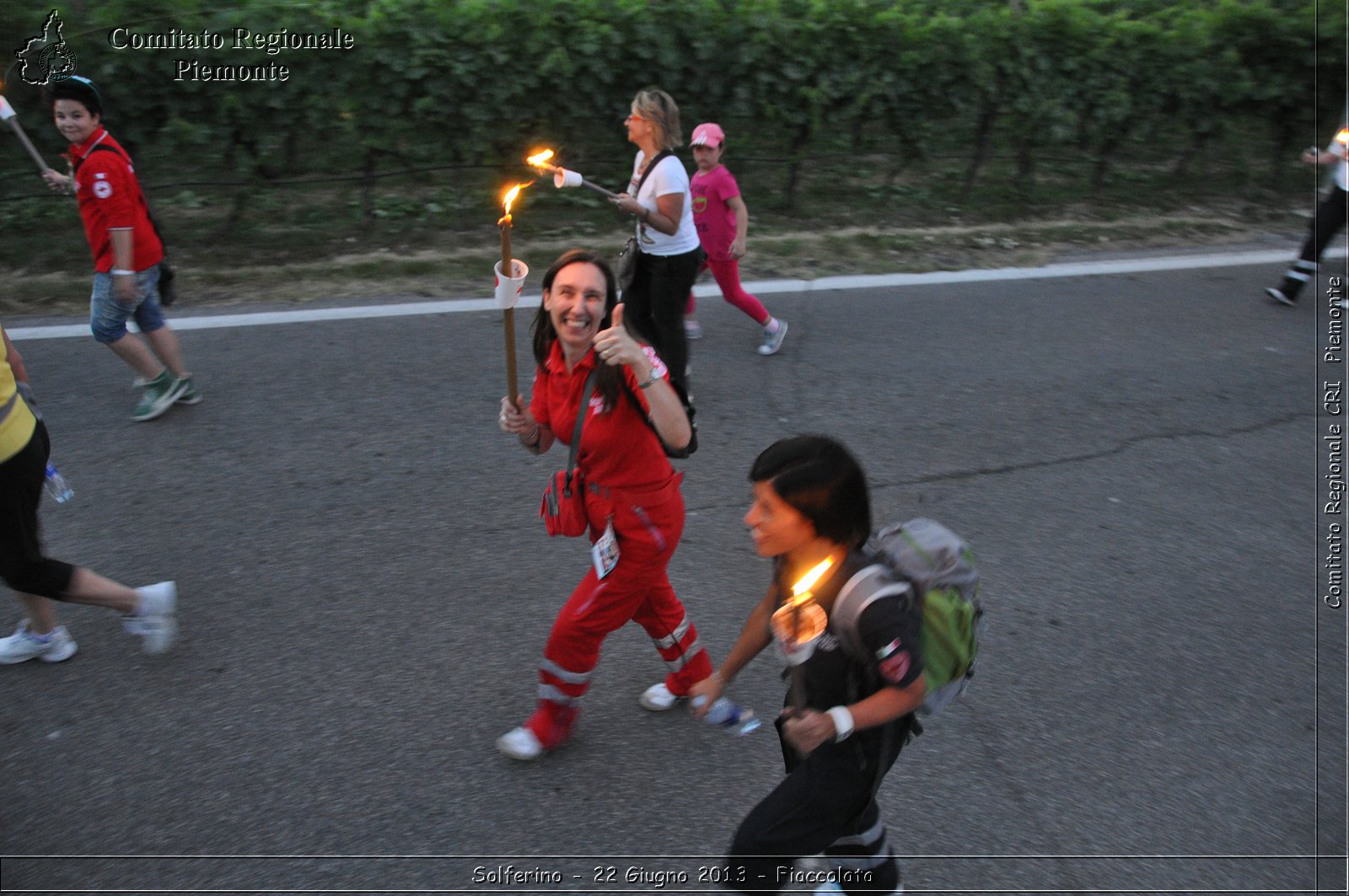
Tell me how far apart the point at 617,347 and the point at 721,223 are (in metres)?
3.67

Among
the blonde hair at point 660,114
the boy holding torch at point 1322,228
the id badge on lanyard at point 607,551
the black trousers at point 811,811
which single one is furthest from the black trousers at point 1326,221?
the black trousers at point 811,811

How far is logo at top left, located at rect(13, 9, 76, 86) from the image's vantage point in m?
7.34

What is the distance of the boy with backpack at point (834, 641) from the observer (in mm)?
2242

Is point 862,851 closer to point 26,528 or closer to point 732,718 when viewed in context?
point 732,718

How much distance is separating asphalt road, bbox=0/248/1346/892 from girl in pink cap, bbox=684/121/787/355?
0.28 m

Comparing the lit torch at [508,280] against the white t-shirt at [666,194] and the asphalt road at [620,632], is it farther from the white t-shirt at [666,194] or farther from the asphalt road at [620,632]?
the white t-shirt at [666,194]

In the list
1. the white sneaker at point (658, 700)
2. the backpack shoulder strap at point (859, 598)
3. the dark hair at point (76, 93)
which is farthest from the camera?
the dark hair at point (76, 93)

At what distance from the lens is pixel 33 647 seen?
3.76 metres

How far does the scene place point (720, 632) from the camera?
13.3 ft

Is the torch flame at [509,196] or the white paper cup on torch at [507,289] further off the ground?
the torch flame at [509,196]

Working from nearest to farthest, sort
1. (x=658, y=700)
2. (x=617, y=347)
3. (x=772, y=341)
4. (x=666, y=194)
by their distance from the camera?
(x=617, y=347) → (x=658, y=700) → (x=666, y=194) → (x=772, y=341)

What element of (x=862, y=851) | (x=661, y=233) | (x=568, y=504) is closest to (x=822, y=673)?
(x=862, y=851)

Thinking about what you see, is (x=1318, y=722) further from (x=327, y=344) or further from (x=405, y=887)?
(x=327, y=344)

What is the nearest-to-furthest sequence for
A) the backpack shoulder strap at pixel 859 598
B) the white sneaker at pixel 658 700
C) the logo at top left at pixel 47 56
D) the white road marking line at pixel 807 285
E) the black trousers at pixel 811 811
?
the backpack shoulder strap at pixel 859 598 < the black trousers at pixel 811 811 < the white sneaker at pixel 658 700 < the white road marking line at pixel 807 285 < the logo at top left at pixel 47 56
